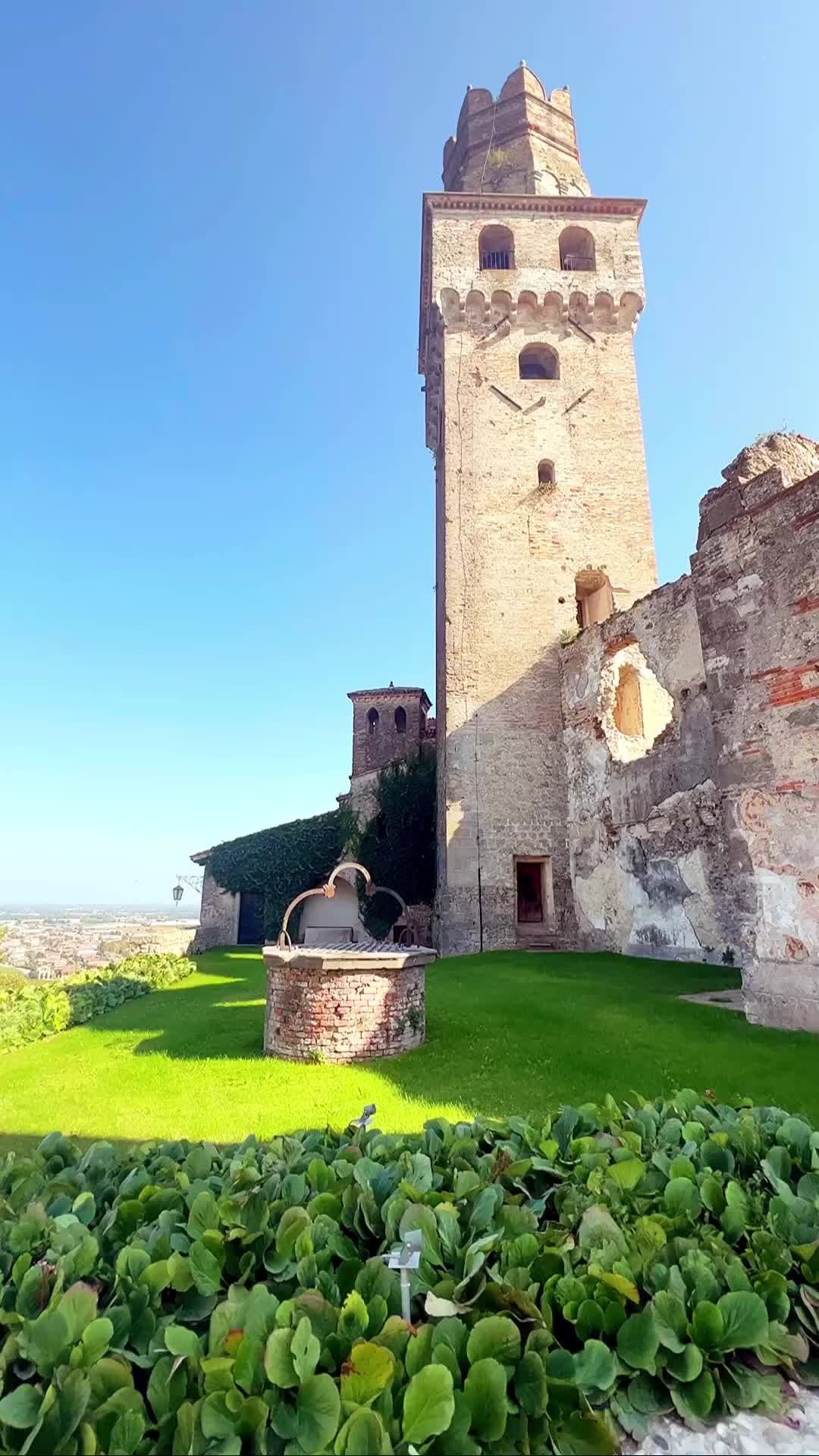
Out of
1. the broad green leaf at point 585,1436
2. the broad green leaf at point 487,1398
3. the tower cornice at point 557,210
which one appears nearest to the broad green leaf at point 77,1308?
the broad green leaf at point 487,1398

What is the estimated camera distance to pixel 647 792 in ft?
47.5

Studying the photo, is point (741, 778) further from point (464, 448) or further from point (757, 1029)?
point (464, 448)

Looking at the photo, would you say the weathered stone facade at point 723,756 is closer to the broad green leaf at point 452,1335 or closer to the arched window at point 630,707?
the arched window at point 630,707

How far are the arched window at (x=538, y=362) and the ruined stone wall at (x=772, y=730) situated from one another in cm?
1481

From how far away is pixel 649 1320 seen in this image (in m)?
2.20

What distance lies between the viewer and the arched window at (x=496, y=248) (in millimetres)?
21062

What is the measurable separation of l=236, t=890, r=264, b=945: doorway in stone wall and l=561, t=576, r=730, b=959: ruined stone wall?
45.3ft

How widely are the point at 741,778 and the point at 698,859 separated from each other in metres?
5.63

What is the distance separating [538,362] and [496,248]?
4.03 metres

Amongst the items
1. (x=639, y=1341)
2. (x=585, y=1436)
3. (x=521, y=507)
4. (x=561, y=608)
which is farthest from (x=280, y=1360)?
(x=521, y=507)

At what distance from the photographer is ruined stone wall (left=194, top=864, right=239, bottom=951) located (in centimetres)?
2564

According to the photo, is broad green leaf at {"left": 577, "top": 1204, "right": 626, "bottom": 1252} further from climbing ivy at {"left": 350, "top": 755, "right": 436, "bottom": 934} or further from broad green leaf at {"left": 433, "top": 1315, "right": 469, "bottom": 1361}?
climbing ivy at {"left": 350, "top": 755, "right": 436, "bottom": 934}

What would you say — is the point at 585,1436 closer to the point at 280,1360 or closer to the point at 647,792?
the point at 280,1360

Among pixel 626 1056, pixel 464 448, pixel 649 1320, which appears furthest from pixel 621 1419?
pixel 464 448
